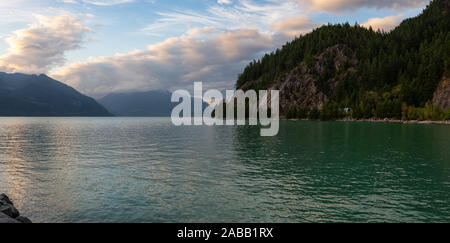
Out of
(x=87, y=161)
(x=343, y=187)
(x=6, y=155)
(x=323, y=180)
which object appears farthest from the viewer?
(x=6, y=155)

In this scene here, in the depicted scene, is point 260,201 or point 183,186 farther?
point 183,186

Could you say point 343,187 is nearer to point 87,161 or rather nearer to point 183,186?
point 183,186

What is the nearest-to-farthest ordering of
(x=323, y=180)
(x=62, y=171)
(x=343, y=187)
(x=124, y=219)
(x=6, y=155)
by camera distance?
(x=124, y=219)
(x=343, y=187)
(x=323, y=180)
(x=62, y=171)
(x=6, y=155)

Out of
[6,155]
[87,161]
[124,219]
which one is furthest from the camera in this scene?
[6,155]

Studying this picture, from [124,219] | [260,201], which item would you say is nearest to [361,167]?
[260,201]
